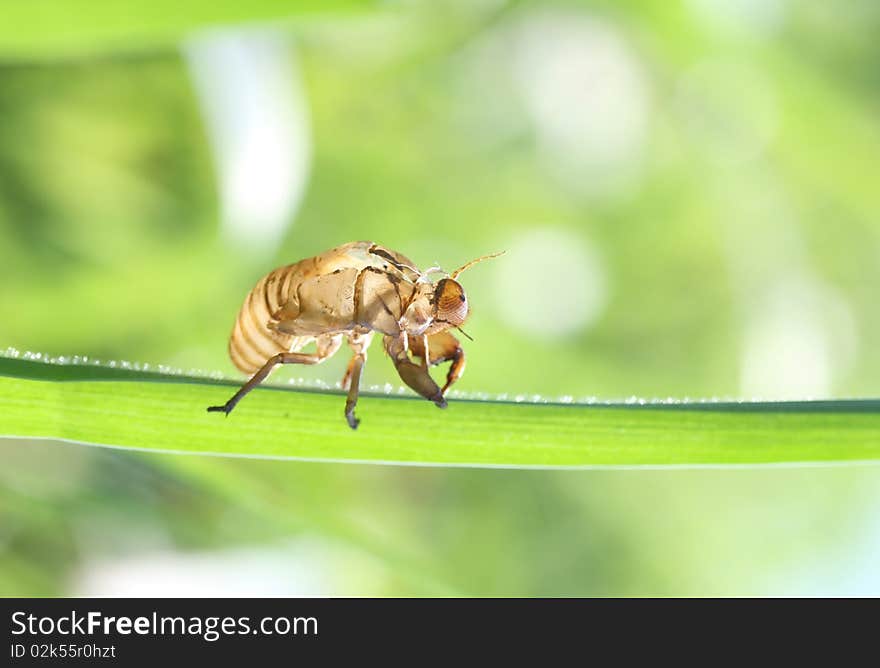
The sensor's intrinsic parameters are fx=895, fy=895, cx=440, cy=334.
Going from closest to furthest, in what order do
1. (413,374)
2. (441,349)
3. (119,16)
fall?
(413,374) < (441,349) < (119,16)

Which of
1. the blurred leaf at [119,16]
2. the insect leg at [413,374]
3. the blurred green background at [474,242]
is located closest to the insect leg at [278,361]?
the insect leg at [413,374]

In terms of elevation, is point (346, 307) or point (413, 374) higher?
point (346, 307)

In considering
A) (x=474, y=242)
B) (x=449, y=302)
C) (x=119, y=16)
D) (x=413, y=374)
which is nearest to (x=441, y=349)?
(x=449, y=302)

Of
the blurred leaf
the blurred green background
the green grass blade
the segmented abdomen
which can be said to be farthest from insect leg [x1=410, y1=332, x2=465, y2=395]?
the blurred leaf

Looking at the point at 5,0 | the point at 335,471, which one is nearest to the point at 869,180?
the point at 335,471

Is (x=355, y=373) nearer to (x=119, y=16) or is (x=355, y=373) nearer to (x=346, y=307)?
(x=346, y=307)

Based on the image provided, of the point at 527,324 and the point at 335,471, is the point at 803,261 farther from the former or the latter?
the point at 335,471

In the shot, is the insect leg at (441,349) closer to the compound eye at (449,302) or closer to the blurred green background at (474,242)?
the compound eye at (449,302)
